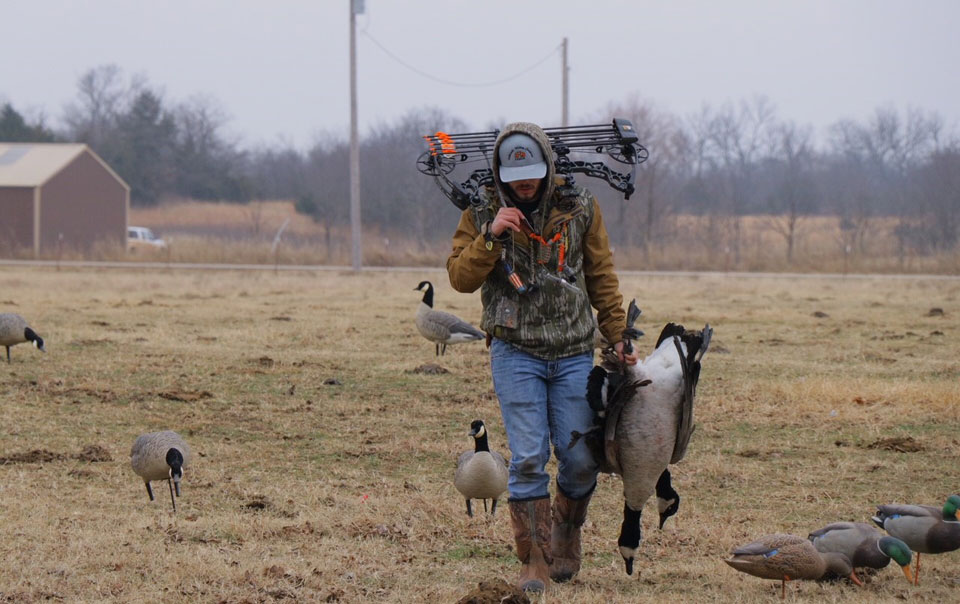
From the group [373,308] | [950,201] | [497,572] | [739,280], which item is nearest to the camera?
[497,572]

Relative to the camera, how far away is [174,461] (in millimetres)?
6379

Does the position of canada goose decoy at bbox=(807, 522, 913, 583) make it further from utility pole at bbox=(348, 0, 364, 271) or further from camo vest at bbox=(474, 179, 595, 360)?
utility pole at bbox=(348, 0, 364, 271)

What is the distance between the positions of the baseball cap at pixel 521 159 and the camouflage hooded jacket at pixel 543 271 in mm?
50

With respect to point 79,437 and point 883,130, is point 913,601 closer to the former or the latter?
point 79,437

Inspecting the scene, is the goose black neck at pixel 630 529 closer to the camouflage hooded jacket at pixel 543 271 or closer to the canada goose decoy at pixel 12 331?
the camouflage hooded jacket at pixel 543 271

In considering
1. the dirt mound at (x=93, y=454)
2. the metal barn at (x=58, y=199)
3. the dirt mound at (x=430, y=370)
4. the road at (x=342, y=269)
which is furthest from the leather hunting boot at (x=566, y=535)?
the metal barn at (x=58, y=199)

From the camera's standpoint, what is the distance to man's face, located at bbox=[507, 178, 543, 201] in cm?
453

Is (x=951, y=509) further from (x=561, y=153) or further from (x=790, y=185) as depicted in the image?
(x=790, y=185)

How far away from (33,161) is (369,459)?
44383mm

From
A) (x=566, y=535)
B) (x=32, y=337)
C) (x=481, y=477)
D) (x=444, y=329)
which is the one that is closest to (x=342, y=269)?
(x=444, y=329)

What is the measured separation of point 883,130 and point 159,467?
210ft

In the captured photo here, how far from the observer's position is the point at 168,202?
6819 cm

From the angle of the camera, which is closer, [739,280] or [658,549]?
[658,549]

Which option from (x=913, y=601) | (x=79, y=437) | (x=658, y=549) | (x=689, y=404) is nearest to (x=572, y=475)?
(x=689, y=404)
